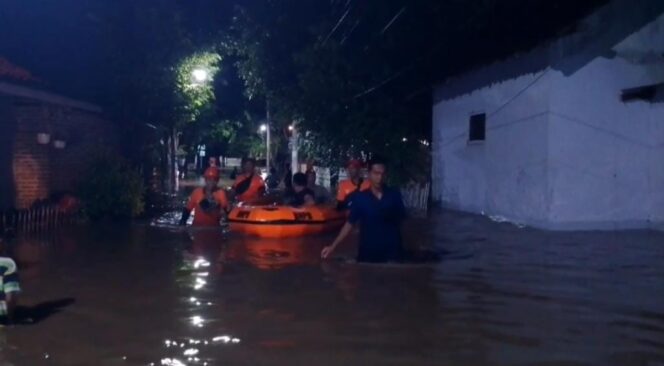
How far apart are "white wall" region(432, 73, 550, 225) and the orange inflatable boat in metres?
3.81

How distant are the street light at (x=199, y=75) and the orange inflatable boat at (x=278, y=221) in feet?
38.0

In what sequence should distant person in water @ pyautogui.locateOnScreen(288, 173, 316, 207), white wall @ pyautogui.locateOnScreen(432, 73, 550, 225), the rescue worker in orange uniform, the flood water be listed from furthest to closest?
1. distant person in water @ pyautogui.locateOnScreen(288, 173, 316, 207)
2. white wall @ pyautogui.locateOnScreen(432, 73, 550, 225)
3. the rescue worker in orange uniform
4. the flood water

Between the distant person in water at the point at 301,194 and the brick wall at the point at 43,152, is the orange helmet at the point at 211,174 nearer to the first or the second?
the distant person in water at the point at 301,194

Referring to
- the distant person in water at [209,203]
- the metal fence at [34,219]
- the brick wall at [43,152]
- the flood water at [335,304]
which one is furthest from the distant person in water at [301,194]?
the brick wall at [43,152]

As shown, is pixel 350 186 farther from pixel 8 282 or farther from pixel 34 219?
pixel 8 282

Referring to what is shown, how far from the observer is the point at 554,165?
646 inches

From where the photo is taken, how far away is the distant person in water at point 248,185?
1844 centimetres

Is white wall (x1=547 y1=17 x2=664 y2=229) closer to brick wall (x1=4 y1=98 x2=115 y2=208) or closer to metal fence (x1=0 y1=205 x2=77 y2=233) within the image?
metal fence (x1=0 y1=205 x2=77 y2=233)

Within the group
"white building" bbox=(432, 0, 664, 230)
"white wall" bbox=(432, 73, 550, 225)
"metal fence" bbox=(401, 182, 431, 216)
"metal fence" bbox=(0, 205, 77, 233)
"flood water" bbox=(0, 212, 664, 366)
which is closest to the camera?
"flood water" bbox=(0, 212, 664, 366)

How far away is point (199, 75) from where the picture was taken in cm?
2764

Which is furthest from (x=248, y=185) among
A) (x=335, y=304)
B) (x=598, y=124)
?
(x=335, y=304)

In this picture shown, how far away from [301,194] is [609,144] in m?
5.71

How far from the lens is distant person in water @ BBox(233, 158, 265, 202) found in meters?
18.4

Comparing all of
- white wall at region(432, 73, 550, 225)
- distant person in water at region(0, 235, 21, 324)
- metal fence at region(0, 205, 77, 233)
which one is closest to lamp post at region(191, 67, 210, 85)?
white wall at region(432, 73, 550, 225)
